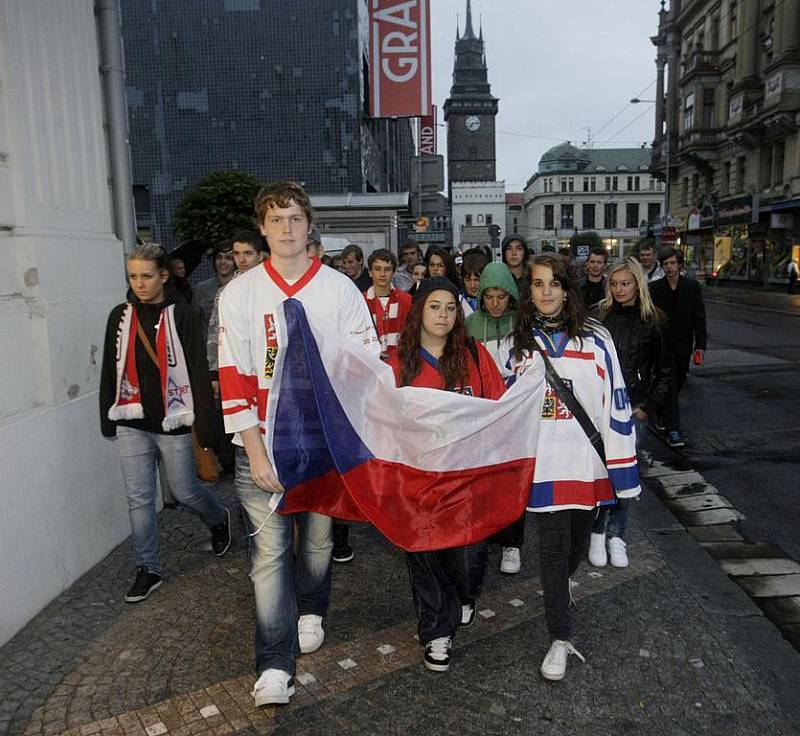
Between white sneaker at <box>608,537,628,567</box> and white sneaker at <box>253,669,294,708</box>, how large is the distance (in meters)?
2.30

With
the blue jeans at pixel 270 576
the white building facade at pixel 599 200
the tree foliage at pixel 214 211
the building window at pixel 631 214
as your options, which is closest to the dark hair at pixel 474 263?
the blue jeans at pixel 270 576

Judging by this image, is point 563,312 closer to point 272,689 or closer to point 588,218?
point 272,689

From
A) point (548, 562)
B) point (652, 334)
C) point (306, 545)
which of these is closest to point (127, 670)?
point (306, 545)

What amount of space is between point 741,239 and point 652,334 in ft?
127

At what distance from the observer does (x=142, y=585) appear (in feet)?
13.5

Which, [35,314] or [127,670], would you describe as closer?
[127,670]

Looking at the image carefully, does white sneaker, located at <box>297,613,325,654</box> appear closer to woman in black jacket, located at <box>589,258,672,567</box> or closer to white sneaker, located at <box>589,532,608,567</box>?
white sneaker, located at <box>589,532,608,567</box>

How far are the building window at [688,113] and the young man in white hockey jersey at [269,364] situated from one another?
51.0 meters

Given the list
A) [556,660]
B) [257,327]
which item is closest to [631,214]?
[556,660]

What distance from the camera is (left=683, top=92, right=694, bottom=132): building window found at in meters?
47.6

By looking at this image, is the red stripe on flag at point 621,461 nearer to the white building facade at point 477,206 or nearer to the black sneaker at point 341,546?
the black sneaker at point 341,546

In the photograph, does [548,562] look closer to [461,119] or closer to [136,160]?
[136,160]

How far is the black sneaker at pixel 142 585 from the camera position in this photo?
4.06 meters

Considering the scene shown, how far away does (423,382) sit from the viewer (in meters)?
3.38
